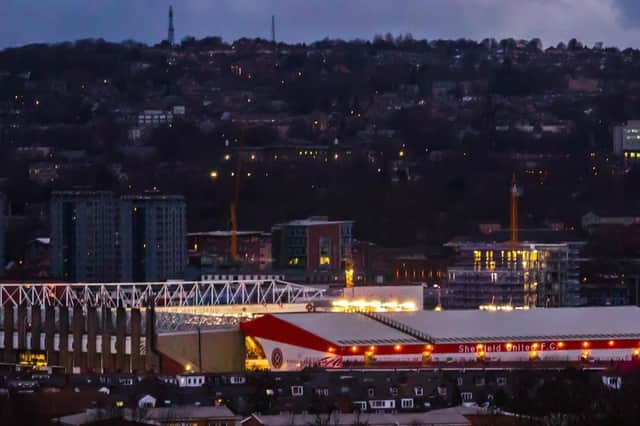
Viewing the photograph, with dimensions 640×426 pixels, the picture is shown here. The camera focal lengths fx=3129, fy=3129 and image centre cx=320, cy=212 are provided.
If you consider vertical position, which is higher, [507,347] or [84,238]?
[84,238]

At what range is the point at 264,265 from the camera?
6756 cm

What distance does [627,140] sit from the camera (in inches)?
3433

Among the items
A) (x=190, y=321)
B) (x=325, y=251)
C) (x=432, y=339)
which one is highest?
(x=325, y=251)

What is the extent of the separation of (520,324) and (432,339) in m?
2.36

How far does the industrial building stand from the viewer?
143 ft

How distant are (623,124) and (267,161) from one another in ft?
39.3

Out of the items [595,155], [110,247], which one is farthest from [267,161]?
[110,247]

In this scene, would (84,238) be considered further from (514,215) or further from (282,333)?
(282,333)

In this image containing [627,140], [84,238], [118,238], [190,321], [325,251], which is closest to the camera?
[190,321]

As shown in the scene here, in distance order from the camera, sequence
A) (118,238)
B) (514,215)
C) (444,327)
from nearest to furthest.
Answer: (444,327)
(514,215)
(118,238)

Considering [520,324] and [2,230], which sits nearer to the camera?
[520,324]

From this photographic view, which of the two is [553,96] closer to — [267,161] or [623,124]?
[623,124]

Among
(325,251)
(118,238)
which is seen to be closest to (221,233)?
(118,238)

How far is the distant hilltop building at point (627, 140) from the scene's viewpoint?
85.6 meters
